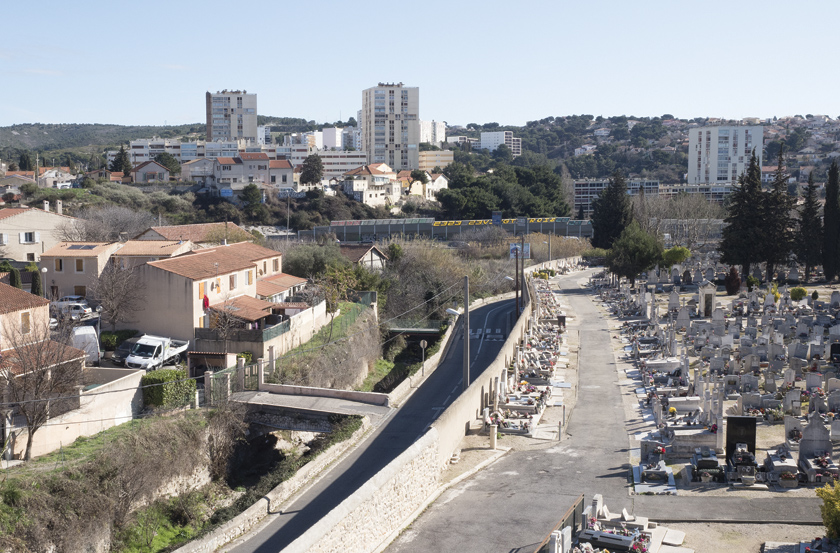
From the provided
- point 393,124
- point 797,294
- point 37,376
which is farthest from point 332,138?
point 37,376

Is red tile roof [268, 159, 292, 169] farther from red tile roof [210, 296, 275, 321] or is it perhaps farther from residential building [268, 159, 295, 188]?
red tile roof [210, 296, 275, 321]

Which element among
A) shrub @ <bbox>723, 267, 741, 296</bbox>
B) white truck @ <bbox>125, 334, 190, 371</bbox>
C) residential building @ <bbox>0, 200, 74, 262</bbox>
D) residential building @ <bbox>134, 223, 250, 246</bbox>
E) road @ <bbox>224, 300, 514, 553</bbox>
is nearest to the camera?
road @ <bbox>224, 300, 514, 553</bbox>

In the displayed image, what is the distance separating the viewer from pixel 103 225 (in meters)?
51.9

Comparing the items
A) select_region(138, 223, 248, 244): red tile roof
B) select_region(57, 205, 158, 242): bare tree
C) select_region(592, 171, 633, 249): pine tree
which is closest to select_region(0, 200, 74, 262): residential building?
select_region(57, 205, 158, 242): bare tree

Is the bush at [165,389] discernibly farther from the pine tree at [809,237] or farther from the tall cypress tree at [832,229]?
the pine tree at [809,237]

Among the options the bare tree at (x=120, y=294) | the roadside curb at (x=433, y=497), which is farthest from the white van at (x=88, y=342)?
the roadside curb at (x=433, y=497)

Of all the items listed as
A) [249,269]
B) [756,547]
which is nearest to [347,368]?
[249,269]

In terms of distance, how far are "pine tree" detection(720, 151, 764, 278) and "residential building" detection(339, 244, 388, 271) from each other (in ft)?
73.7

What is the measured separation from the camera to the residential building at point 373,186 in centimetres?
10888

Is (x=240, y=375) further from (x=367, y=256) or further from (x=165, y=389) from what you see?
(x=367, y=256)

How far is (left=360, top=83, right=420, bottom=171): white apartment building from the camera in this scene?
14525 centimetres

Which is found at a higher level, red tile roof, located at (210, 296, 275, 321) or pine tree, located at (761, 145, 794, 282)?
pine tree, located at (761, 145, 794, 282)

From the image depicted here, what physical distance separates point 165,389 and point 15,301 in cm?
582

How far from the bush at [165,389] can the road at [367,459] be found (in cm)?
598
